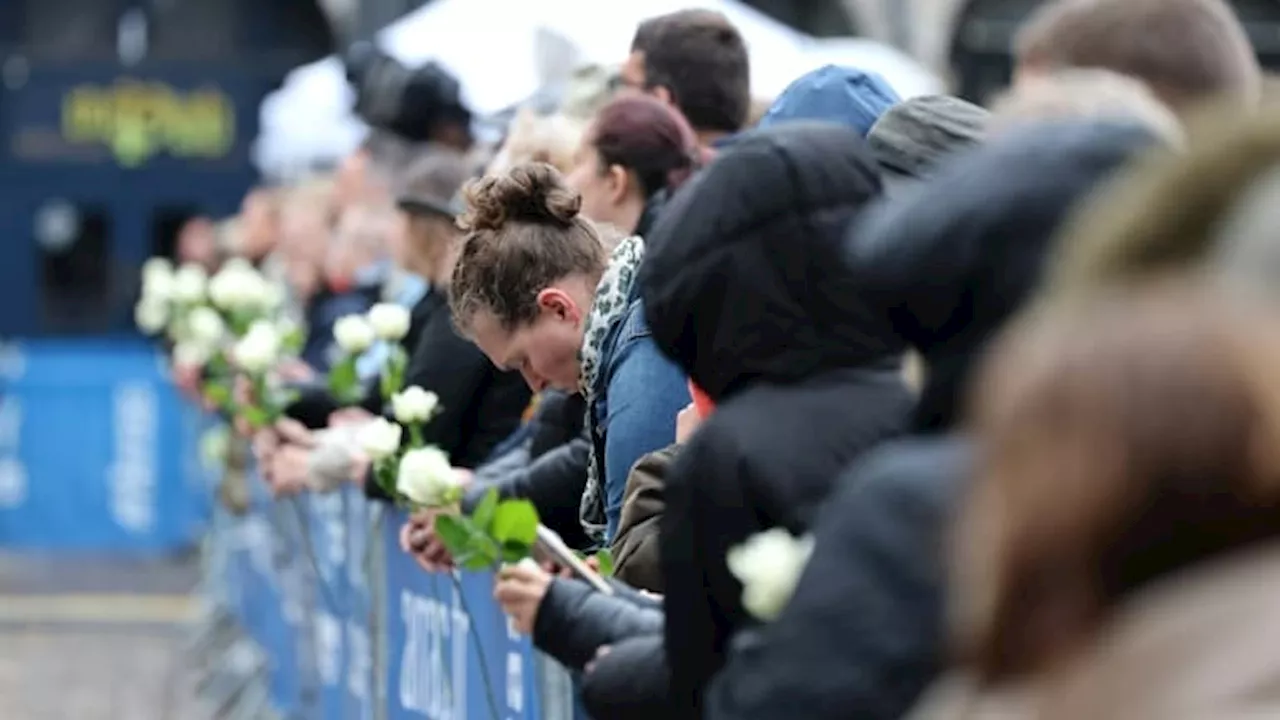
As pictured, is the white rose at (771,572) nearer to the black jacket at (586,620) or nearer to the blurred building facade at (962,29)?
the black jacket at (586,620)

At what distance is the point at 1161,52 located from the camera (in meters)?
3.66

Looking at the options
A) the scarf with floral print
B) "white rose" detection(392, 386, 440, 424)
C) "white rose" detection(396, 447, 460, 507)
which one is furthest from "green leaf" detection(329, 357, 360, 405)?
the scarf with floral print

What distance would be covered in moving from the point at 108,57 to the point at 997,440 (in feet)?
86.9

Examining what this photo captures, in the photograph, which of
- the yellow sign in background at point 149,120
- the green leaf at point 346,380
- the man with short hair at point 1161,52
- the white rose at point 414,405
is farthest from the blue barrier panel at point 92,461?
the man with short hair at point 1161,52

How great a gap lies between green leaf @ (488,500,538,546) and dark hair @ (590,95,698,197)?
1551 mm

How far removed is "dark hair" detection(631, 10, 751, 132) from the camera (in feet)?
24.7

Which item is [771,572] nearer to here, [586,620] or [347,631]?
[586,620]

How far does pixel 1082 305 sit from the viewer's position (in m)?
1.89

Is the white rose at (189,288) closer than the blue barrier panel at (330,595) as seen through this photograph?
No

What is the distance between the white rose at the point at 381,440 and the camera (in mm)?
7027

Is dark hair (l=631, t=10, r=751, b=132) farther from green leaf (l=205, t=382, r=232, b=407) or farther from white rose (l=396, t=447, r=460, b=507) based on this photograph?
green leaf (l=205, t=382, r=232, b=407)

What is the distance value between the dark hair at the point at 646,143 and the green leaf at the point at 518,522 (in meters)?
1.55

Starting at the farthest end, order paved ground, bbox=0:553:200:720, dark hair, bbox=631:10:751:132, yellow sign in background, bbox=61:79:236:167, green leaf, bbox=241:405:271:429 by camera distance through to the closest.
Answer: yellow sign in background, bbox=61:79:236:167
paved ground, bbox=0:553:200:720
green leaf, bbox=241:405:271:429
dark hair, bbox=631:10:751:132

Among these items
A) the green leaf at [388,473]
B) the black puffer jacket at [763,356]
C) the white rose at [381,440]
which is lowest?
the green leaf at [388,473]
